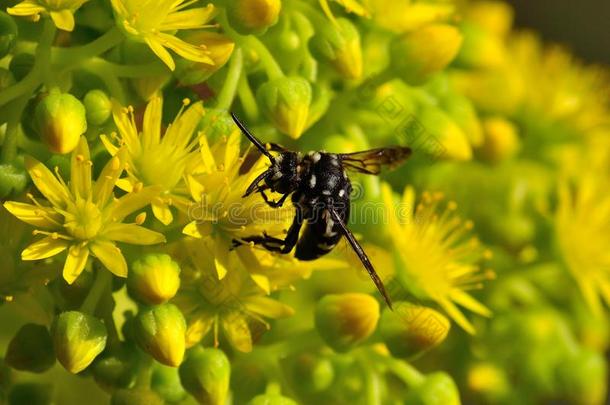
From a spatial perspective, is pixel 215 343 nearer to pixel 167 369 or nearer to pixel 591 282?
pixel 167 369

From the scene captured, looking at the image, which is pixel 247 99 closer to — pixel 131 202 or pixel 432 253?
pixel 131 202

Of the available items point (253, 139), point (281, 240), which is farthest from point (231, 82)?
point (281, 240)

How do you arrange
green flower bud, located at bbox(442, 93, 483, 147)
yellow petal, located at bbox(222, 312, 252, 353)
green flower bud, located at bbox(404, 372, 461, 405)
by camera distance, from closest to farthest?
yellow petal, located at bbox(222, 312, 252, 353), green flower bud, located at bbox(404, 372, 461, 405), green flower bud, located at bbox(442, 93, 483, 147)

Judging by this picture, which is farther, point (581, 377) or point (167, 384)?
point (581, 377)

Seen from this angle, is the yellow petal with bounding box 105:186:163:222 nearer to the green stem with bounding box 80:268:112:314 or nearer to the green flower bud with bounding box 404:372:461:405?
the green stem with bounding box 80:268:112:314

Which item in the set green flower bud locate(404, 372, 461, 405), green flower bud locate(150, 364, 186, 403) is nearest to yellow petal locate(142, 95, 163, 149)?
green flower bud locate(150, 364, 186, 403)

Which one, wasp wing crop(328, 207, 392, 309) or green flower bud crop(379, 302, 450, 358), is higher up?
wasp wing crop(328, 207, 392, 309)
